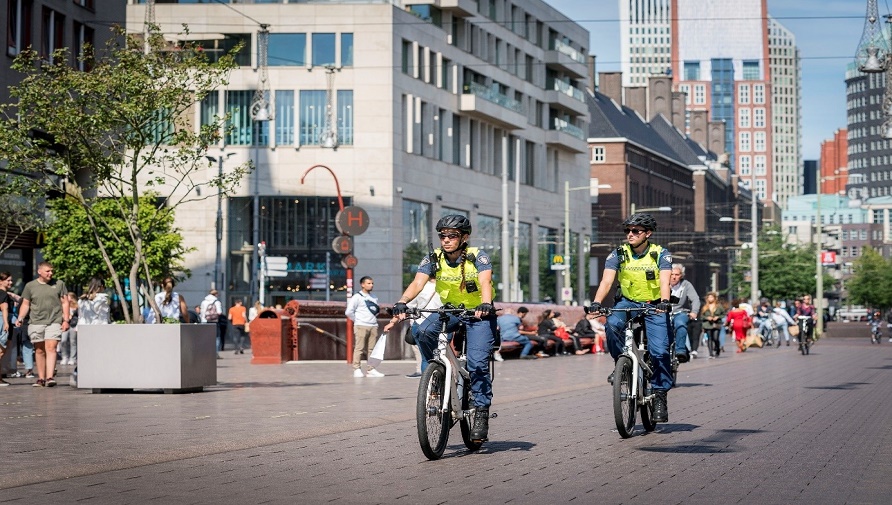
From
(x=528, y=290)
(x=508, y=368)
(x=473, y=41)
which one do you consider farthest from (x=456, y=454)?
(x=528, y=290)

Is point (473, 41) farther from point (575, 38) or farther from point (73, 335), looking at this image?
point (73, 335)

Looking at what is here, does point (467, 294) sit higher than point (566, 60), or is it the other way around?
point (566, 60)

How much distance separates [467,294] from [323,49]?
2248 inches

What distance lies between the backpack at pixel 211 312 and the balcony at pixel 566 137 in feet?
160

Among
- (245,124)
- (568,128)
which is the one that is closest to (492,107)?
(245,124)

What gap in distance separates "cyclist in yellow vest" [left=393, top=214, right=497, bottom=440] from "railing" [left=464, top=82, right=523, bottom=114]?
206 feet

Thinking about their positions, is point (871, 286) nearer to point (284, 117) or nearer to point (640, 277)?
point (284, 117)

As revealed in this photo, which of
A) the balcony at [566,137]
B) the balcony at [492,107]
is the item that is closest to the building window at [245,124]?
the balcony at [492,107]

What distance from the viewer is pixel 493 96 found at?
76.5m

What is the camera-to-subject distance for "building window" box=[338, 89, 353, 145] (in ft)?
221

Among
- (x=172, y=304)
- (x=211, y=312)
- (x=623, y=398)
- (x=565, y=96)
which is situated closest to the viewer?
(x=623, y=398)

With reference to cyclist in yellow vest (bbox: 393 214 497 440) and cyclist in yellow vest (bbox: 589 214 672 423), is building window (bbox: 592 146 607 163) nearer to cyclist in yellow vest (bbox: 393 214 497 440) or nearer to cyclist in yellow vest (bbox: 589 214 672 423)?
cyclist in yellow vest (bbox: 589 214 672 423)

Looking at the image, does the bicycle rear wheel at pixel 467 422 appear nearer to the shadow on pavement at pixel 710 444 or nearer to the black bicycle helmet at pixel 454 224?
the black bicycle helmet at pixel 454 224

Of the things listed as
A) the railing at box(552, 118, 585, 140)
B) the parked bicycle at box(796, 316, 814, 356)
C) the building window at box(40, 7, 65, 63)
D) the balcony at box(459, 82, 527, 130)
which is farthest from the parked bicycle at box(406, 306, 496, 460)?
the railing at box(552, 118, 585, 140)
